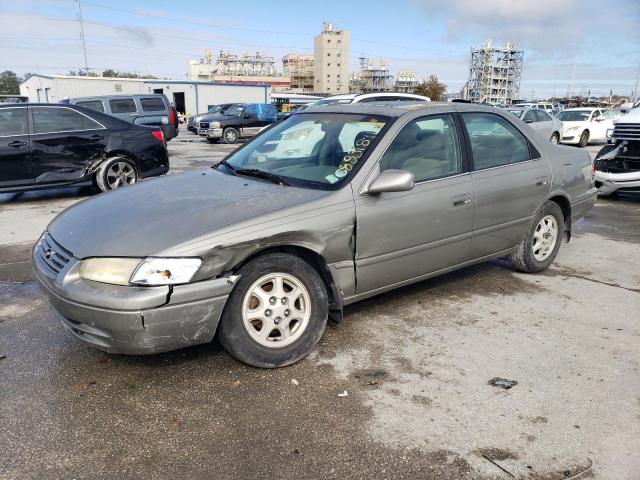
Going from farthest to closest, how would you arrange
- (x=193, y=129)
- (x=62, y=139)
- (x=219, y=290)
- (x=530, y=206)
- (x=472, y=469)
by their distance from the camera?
(x=193, y=129) < (x=62, y=139) < (x=530, y=206) < (x=219, y=290) < (x=472, y=469)

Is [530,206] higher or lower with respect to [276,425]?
higher

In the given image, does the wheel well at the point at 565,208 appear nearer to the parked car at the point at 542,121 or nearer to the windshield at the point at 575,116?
the parked car at the point at 542,121

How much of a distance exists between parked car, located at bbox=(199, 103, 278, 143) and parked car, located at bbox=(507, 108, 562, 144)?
10816mm

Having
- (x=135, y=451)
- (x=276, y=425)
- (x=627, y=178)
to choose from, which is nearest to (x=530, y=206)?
(x=276, y=425)

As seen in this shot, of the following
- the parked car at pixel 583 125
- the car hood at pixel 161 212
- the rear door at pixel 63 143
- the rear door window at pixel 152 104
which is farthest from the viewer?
the parked car at pixel 583 125

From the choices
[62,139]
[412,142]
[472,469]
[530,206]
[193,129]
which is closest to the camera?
[472,469]

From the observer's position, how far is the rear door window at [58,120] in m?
8.20

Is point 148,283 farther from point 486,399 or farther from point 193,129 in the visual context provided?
point 193,129

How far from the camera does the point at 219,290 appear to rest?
2.90 metres

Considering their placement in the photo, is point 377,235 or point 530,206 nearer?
point 377,235

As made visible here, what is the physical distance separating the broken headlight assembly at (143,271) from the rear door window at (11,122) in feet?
21.0

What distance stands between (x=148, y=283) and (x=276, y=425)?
0.99 metres

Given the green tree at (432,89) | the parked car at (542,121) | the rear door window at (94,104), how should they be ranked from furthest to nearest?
the green tree at (432,89) → the parked car at (542,121) → the rear door window at (94,104)

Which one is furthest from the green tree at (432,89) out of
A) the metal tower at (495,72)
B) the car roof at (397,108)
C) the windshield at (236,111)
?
the car roof at (397,108)
